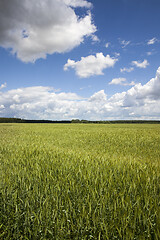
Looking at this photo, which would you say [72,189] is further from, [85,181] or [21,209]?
[21,209]

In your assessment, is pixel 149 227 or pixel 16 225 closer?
pixel 149 227

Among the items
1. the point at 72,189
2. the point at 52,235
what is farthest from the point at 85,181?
the point at 52,235

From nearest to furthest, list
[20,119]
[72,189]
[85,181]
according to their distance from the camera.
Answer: [72,189]
[85,181]
[20,119]

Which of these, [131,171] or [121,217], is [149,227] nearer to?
[121,217]

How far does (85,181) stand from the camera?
3.20m

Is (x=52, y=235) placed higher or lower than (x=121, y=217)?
lower

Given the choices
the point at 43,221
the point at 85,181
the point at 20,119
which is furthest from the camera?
the point at 20,119

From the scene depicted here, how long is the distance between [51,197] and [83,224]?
76cm

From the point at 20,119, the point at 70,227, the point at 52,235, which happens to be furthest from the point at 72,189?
the point at 20,119

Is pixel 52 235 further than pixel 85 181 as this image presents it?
No

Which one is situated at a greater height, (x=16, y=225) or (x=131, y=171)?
(x=131, y=171)

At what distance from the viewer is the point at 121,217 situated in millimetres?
2020

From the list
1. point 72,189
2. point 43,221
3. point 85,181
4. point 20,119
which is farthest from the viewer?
point 20,119

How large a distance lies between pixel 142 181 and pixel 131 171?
1.89ft
